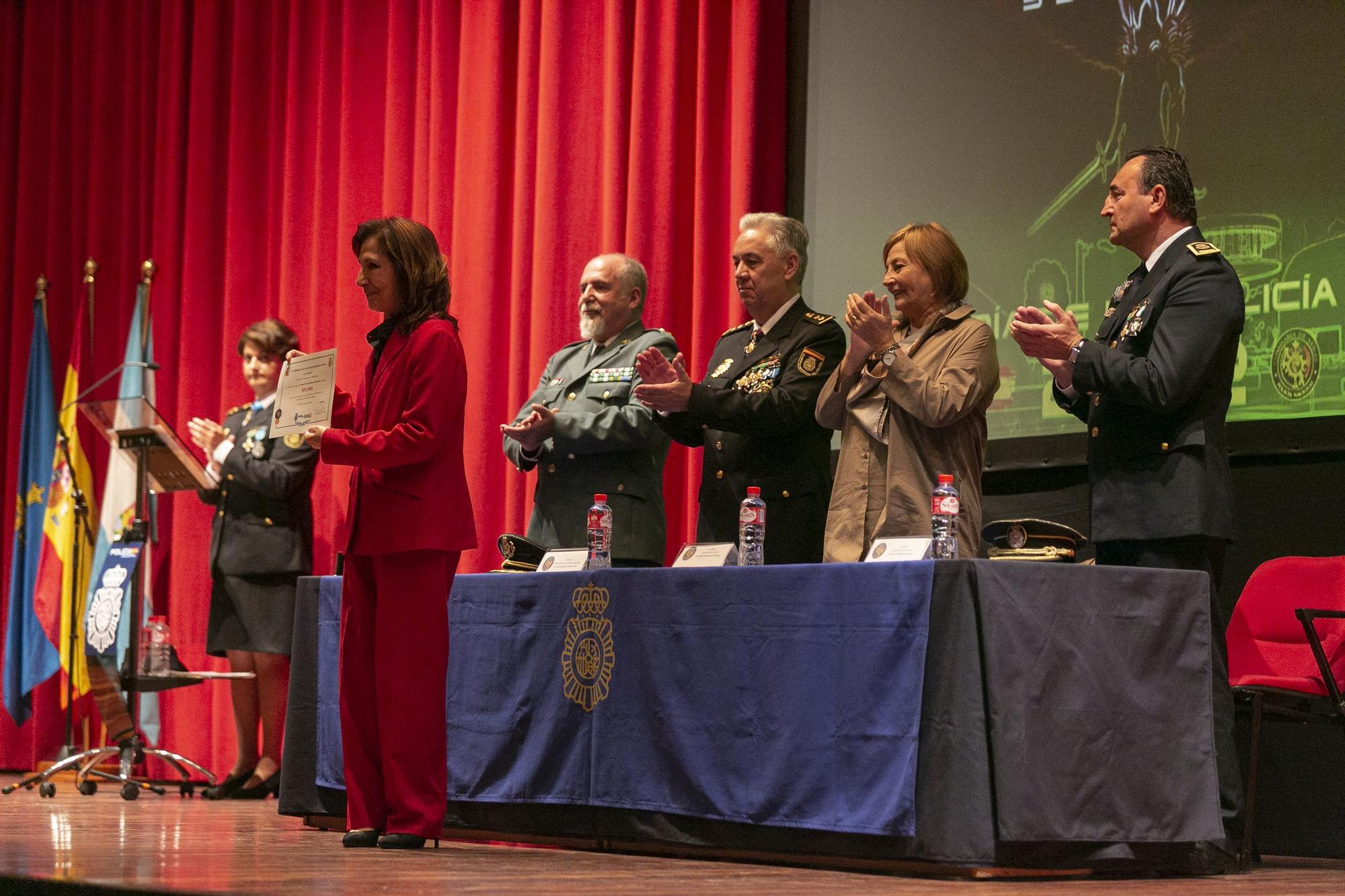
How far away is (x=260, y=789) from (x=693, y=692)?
9.26 feet

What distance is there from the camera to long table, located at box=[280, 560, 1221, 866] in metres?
3.03

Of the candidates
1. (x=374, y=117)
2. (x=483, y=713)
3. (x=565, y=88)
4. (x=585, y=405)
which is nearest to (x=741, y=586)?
(x=483, y=713)

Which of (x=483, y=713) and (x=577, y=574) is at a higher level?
(x=577, y=574)

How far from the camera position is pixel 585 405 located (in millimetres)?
4402

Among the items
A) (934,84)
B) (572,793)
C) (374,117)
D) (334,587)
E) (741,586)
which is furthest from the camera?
(374,117)

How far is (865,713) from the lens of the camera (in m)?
3.15

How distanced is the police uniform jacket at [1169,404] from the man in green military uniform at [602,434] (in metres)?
1.22

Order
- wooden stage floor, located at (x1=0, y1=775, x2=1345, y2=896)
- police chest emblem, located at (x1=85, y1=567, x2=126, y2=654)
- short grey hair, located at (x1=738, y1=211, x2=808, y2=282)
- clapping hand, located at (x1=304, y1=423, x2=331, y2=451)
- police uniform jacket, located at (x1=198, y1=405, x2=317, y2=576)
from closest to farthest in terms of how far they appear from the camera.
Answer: wooden stage floor, located at (x1=0, y1=775, x2=1345, y2=896) → clapping hand, located at (x1=304, y1=423, x2=331, y2=451) → short grey hair, located at (x1=738, y1=211, x2=808, y2=282) → police uniform jacket, located at (x1=198, y1=405, x2=317, y2=576) → police chest emblem, located at (x1=85, y1=567, x2=126, y2=654)

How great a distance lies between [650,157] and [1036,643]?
308 centimetres

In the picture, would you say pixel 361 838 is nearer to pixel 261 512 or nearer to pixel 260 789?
pixel 260 789

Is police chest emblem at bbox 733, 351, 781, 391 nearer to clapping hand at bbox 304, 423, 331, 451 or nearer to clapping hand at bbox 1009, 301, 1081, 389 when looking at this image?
clapping hand at bbox 1009, 301, 1081, 389

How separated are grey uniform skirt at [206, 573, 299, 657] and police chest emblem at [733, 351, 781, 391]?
8.20 ft

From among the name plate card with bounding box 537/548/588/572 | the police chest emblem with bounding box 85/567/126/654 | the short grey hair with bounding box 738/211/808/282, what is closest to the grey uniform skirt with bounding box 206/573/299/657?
the police chest emblem with bounding box 85/567/126/654

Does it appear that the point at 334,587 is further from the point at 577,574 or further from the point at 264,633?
the point at 264,633
